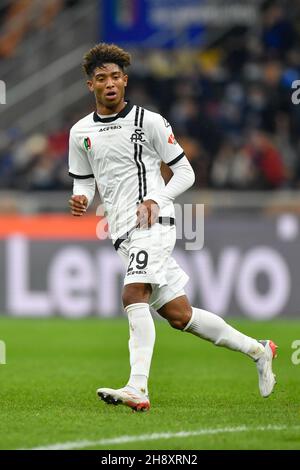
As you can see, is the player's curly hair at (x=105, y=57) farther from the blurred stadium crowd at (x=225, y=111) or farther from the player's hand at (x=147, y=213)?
the blurred stadium crowd at (x=225, y=111)

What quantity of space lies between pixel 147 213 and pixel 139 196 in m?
0.23

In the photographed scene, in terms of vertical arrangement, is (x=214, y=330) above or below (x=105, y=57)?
below

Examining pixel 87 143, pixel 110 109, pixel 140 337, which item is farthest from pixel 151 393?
pixel 110 109

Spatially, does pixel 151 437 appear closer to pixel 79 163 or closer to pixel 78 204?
pixel 78 204

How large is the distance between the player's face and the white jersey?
0.42 feet

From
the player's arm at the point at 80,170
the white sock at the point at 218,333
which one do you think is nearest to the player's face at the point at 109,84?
the player's arm at the point at 80,170

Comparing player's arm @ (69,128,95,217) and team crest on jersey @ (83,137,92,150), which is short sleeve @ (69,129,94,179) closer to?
player's arm @ (69,128,95,217)

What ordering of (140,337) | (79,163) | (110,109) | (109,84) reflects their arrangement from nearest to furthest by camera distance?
(140,337) < (109,84) < (110,109) < (79,163)

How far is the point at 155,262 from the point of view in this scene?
7551 mm

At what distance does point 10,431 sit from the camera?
648 cm

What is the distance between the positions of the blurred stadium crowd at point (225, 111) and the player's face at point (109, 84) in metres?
10.0

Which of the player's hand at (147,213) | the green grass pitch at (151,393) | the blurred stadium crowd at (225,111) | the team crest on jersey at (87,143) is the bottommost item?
the green grass pitch at (151,393)

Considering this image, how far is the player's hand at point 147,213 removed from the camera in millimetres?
7516
